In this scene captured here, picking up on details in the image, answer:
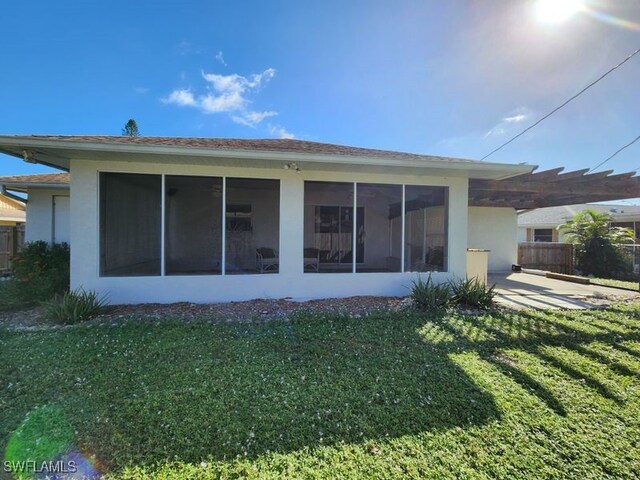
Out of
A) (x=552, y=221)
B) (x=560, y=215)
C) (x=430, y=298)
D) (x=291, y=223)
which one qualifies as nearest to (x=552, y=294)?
(x=430, y=298)

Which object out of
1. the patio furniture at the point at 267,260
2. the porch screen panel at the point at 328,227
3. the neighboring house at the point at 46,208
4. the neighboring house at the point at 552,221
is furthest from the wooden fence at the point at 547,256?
the neighboring house at the point at 46,208

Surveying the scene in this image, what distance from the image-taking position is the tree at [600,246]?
12.1 m

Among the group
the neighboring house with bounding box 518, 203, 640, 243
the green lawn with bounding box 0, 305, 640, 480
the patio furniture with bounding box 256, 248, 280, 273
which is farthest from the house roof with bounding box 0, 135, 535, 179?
the neighboring house with bounding box 518, 203, 640, 243

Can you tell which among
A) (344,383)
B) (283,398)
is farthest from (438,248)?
(283,398)

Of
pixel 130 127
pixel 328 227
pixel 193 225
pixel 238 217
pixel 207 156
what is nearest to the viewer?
pixel 207 156

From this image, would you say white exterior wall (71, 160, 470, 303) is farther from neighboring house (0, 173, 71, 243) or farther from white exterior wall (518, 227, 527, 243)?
white exterior wall (518, 227, 527, 243)

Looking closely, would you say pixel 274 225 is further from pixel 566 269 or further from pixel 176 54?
pixel 566 269

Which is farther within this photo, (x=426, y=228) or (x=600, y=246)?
(x=600, y=246)

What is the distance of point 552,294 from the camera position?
7852mm

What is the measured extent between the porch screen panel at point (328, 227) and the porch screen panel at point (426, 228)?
59.5 inches

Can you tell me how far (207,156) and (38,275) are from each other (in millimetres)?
4857

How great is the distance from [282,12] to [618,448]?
32.6 feet

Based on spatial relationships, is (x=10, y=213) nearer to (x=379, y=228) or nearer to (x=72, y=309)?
(x=72, y=309)

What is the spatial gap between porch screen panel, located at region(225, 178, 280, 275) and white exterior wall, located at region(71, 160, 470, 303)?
0.33 metres
